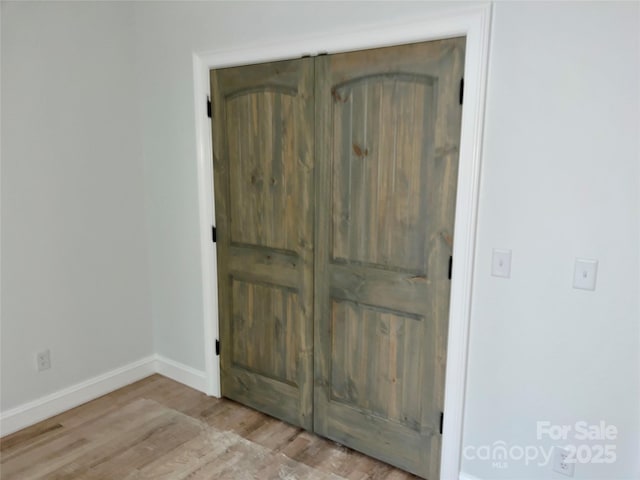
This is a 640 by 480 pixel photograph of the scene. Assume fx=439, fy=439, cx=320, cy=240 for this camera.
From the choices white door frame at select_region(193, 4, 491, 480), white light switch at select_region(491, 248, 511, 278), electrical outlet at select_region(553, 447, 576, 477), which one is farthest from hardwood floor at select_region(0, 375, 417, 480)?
white light switch at select_region(491, 248, 511, 278)

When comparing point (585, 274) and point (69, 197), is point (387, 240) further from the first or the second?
point (69, 197)


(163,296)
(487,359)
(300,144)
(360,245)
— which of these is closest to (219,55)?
(300,144)

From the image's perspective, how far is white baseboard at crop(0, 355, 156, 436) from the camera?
2.52 metres

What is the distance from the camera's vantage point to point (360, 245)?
86.3 inches

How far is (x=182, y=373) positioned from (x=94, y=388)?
559mm

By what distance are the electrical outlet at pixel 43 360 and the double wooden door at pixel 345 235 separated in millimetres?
1117

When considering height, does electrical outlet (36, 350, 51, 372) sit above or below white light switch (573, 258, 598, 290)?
below

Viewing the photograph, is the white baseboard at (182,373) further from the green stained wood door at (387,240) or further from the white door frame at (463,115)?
the white door frame at (463,115)

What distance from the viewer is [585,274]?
1.67 metres

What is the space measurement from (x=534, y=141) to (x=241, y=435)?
214 cm

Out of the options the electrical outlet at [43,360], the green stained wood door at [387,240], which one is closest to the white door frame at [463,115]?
the green stained wood door at [387,240]

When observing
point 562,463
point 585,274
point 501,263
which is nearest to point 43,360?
point 501,263

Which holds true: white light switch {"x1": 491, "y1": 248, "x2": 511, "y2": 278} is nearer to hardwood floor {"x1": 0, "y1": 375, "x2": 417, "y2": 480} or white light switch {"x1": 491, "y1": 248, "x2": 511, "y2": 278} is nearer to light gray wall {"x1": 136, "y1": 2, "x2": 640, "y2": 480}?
light gray wall {"x1": 136, "y1": 2, "x2": 640, "y2": 480}

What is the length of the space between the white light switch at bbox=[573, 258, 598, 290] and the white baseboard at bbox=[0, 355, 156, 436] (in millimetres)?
2828
